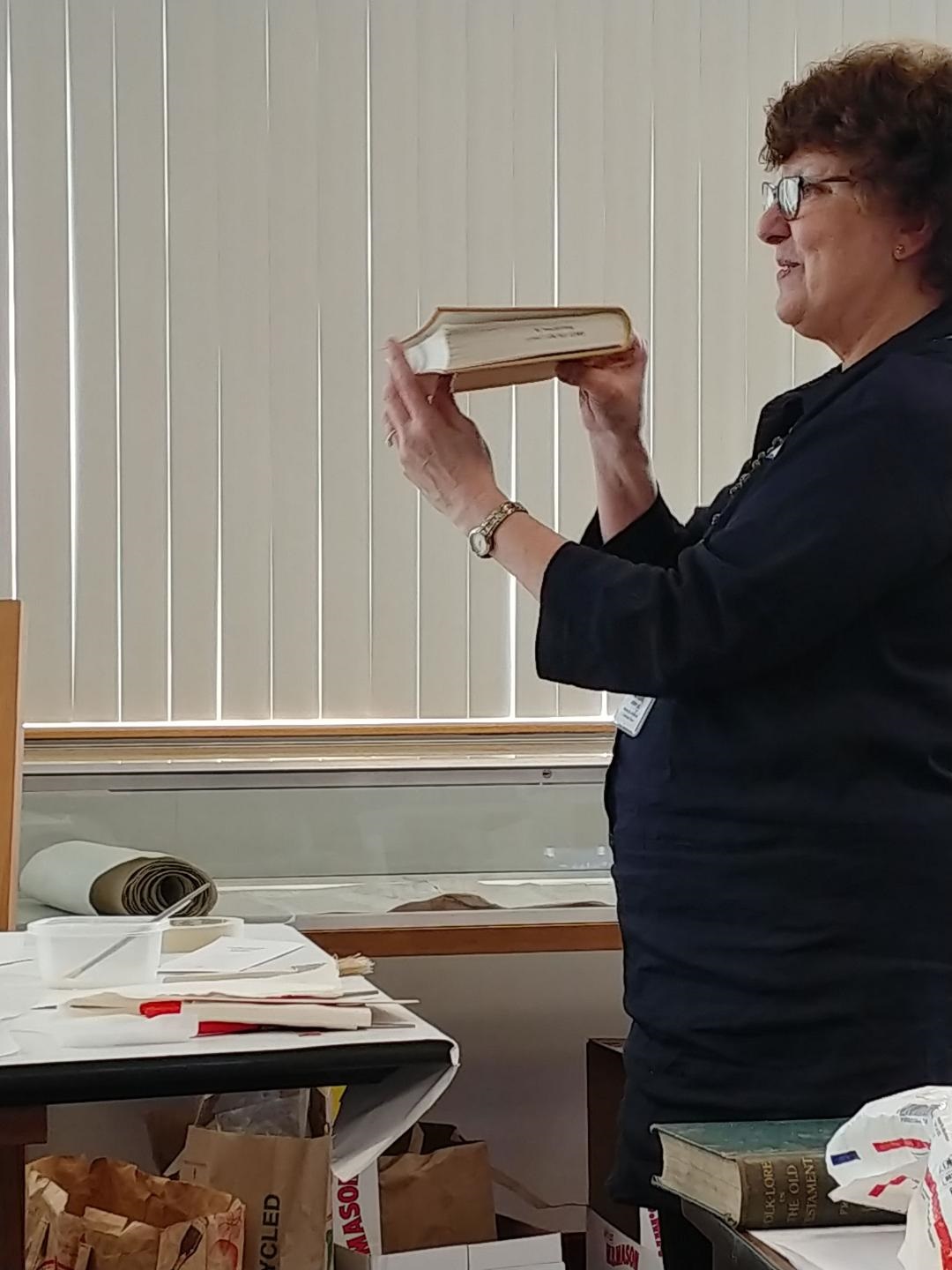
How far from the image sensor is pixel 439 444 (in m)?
1.39

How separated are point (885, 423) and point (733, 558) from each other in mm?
150

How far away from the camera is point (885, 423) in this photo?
120cm

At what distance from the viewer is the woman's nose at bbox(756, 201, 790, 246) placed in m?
1.36

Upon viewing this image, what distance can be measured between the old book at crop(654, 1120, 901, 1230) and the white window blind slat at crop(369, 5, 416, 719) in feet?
5.21

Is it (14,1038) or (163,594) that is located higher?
(163,594)

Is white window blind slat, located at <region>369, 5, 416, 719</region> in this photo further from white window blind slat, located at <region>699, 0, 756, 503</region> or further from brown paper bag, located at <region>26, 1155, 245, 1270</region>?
brown paper bag, located at <region>26, 1155, 245, 1270</region>

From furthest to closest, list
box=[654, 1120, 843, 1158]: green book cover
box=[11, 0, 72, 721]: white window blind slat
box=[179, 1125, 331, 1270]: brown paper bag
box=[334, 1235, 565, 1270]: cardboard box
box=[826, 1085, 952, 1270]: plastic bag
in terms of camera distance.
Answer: box=[11, 0, 72, 721]: white window blind slat → box=[334, 1235, 565, 1270]: cardboard box → box=[179, 1125, 331, 1270]: brown paper bag → box=[654, 1120, 843, 1158]: green book cover → box=[826, 1085, 952, 1270]: plastic bag

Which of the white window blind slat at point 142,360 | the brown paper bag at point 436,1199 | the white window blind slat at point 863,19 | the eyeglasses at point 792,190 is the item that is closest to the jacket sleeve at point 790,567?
the eyeglasses at point 792,190

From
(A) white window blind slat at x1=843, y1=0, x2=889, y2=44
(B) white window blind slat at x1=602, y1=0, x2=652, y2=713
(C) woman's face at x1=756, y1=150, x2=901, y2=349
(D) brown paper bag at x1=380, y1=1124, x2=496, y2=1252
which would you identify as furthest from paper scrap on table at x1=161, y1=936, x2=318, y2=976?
(A) white window blind slat at x1=843, y1=0, x2=889, y2=44

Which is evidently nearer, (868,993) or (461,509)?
(868,993)

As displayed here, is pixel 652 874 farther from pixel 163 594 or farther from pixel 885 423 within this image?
pixel 163 594

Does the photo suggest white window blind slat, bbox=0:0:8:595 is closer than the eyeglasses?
No

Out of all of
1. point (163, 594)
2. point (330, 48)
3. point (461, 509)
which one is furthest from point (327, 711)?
point (461, 509)

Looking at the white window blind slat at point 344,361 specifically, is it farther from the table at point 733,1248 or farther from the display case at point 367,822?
the table at point 733,1248
